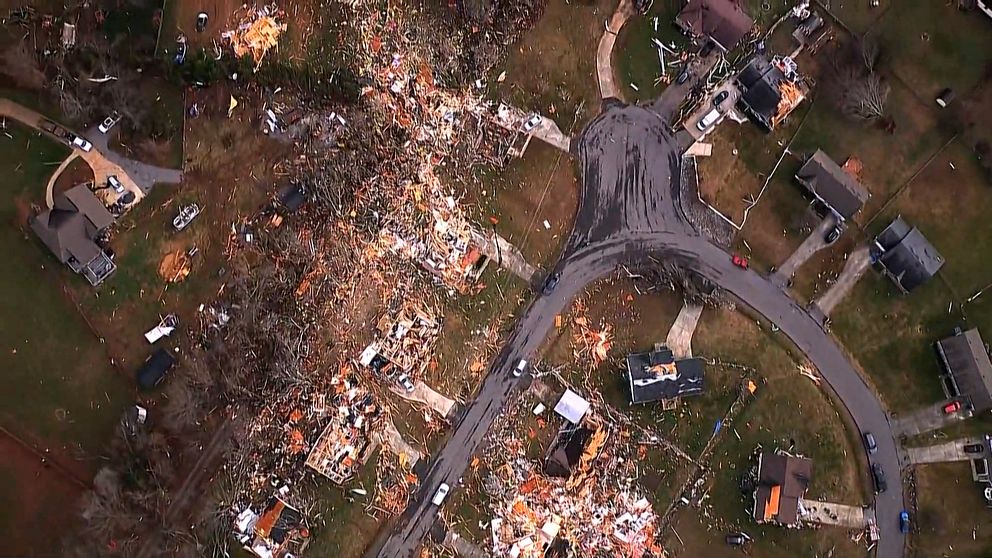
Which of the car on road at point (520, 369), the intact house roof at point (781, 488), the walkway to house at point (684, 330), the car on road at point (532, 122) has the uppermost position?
the car on road at point (532, 122)

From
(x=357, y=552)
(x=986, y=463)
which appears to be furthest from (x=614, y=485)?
(x=986, y=463)

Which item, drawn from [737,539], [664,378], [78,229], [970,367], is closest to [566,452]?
[664,378]

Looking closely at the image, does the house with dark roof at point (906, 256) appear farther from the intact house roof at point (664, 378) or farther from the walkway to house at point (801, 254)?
the intact house roof at point (664, 378)

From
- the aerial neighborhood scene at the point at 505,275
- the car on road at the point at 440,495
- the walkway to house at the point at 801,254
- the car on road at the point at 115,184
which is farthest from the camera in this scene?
the walkway to house at the point at 801,254

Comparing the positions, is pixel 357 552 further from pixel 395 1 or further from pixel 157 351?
pixel 395 1

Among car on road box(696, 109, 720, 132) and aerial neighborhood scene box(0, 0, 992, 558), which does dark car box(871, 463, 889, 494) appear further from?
car on road box(696, 109, 720, 132)

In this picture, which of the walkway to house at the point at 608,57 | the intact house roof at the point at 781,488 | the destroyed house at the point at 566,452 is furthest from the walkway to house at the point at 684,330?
the walkway to house at the point at 608,57

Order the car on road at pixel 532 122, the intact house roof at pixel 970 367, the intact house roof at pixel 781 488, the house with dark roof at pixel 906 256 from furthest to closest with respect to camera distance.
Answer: the car on road at pixel 532 122 → the house with dark roof at pixel 906 256 → the intact house roof at pixel 781 488 → the intact house roof at pixel 970 367
